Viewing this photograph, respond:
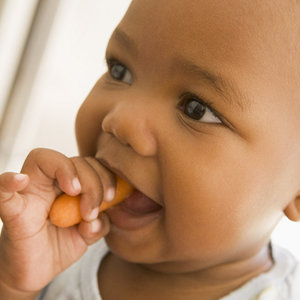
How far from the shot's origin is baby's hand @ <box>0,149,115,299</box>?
0.74 metres

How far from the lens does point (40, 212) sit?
2.53 ft

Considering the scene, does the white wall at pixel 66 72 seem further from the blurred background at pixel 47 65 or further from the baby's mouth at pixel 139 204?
the baby's mouth at pixel 139 204

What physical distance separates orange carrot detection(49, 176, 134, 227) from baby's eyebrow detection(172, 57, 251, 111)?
0.24m

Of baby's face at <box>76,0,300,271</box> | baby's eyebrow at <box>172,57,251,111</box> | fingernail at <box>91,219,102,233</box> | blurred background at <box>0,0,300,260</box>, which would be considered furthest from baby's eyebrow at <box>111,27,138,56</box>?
blurred background at <box>0,0,300,260</box>

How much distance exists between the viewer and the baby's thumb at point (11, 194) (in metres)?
0.65

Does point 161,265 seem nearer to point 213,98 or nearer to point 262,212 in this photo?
point 262,212

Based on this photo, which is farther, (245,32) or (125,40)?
(125,40)

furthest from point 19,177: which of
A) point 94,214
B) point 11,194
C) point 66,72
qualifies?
point 66,72

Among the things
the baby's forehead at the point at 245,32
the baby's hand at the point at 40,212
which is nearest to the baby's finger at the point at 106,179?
the baby's hand at the point at 40,212

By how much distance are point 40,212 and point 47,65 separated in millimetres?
1072

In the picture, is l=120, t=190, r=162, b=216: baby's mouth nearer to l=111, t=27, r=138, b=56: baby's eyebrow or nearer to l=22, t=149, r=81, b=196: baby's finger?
l=22, t=149, r=81, b=196: baby's finger

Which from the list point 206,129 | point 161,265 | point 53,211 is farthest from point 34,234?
point 206,129

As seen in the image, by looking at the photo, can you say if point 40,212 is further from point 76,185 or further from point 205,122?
Result: point 205,122

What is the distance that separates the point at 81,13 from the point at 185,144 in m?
1.25
